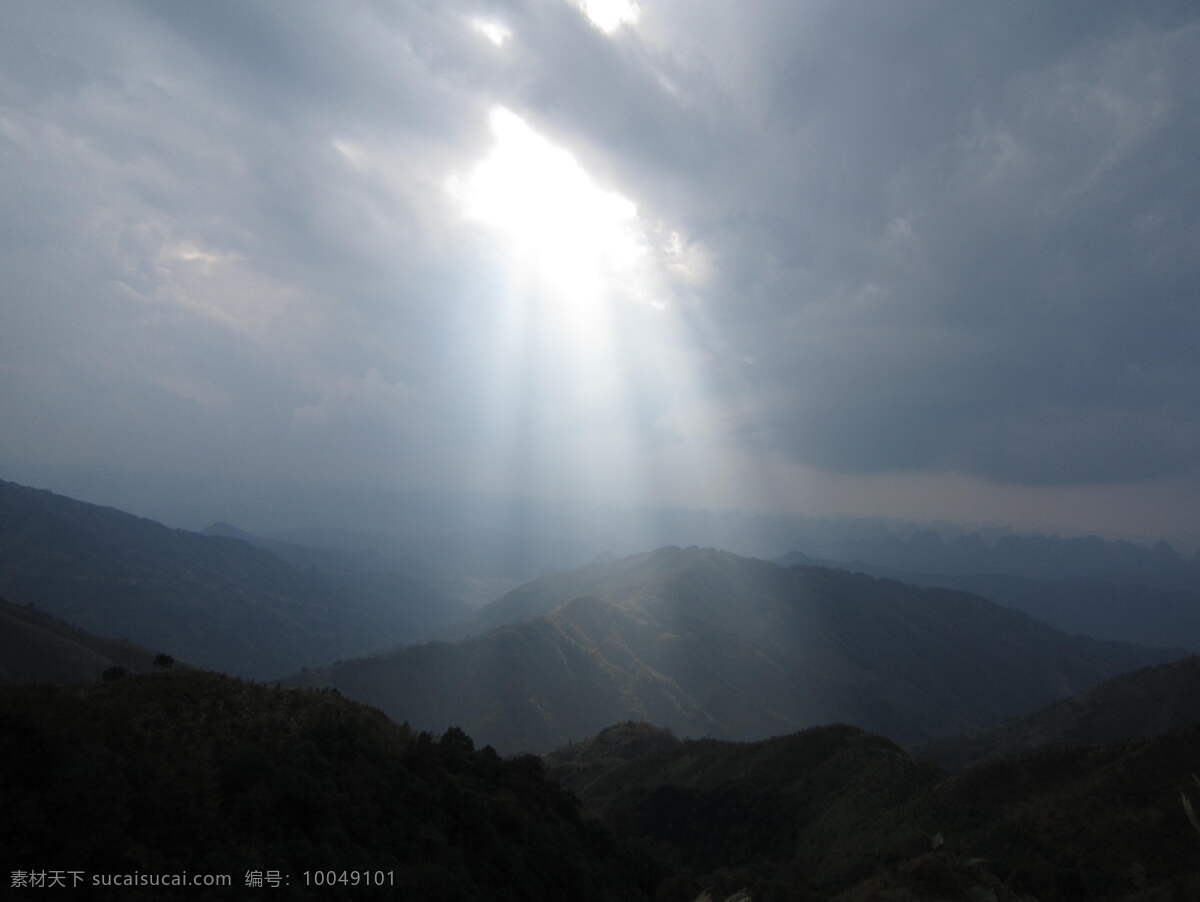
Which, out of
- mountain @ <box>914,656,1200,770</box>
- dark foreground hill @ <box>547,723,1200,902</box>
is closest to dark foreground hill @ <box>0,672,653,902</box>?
dark foreground hill @ <box>547,723,1200,902</box>

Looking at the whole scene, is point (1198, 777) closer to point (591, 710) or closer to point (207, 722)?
point (207, 722)

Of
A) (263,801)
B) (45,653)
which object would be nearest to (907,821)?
(263,801)

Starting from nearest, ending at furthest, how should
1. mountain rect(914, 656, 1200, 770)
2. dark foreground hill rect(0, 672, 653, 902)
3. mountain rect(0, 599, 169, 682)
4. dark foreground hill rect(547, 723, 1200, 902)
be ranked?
1. dark foreground hill rect(0, 672, 653, 902)
2. dark foreground hill rect(547, 723, 1200, 902)
3. mountain rect(0, 599, 169, 682)
4. mountain rect(914, 656, 1200, 770)

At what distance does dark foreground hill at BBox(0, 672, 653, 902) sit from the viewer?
533 inches

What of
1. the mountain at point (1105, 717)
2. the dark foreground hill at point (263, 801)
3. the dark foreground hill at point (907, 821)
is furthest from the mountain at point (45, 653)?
the mountain at point (1105, 717)

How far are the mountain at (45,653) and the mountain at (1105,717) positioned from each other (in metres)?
121

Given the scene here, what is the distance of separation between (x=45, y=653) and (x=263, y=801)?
83.9 metres

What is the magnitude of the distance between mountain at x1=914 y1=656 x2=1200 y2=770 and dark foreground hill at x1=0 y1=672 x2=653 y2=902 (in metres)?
102

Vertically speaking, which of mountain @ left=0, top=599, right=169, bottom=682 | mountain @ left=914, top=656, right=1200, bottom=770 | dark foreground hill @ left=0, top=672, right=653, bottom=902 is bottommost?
mountain @ left=914, top=656, right=1200, bottom=770

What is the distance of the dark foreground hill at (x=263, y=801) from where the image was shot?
1355 cm

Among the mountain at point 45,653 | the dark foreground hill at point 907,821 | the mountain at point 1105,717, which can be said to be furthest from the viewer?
the mountain at point 1105,717

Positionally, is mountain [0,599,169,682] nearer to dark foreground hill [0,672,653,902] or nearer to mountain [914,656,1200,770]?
dark foreground hill [0,672,653,902]

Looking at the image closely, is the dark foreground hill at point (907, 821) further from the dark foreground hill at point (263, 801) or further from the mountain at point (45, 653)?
the mountain at point (45, 653)

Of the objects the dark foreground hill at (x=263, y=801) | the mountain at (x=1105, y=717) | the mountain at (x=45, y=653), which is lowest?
the mountain at (x=1105, y=717)
